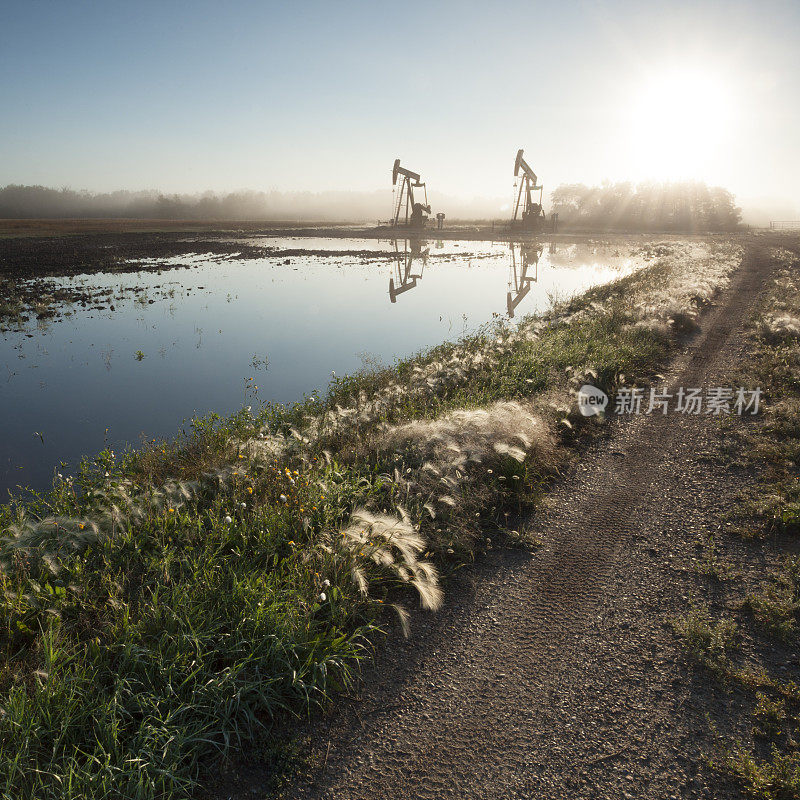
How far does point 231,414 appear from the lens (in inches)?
404

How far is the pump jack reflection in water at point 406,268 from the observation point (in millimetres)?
25800

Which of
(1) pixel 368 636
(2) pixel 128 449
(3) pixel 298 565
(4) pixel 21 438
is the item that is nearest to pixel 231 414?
(2) pixel 128 449

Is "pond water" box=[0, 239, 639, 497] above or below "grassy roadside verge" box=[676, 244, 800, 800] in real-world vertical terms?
above

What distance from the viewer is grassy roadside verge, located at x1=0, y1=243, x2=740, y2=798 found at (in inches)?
133

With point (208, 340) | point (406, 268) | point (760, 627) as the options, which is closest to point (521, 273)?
point (406, 268)

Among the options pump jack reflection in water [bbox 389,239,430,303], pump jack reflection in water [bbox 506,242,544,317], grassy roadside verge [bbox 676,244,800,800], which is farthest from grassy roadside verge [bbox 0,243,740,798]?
pump jack reflection in water [bbox 389,239,430,303]

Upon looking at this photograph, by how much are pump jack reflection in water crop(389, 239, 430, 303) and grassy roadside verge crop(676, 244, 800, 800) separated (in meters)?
17.4
